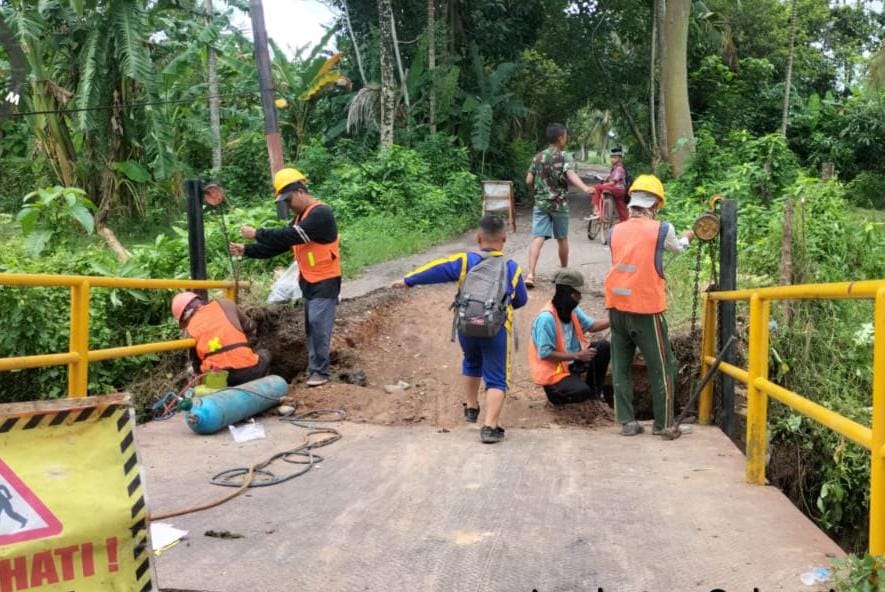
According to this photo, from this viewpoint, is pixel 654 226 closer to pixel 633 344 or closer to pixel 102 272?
pixel 633 344

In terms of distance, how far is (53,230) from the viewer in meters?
9.38

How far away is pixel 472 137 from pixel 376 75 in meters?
3.10

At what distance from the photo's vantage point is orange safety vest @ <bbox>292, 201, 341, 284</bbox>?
631 cm

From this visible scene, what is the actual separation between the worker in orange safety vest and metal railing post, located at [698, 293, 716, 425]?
16.4 inches

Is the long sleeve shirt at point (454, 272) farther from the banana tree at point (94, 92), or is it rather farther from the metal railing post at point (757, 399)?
the banana tree at point (94, 92)

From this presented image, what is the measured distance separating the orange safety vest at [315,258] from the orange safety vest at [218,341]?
71 centimetres

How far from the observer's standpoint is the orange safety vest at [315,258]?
631cm

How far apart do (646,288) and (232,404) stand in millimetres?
2856

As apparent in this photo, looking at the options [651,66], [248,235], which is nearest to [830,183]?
[248,235]

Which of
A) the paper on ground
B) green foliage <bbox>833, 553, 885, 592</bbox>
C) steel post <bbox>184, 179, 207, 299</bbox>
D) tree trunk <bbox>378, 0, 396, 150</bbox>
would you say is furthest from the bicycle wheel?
green foliage <bbox>833, 553, 885, 592</bbox>

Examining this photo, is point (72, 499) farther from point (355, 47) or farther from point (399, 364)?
point (355, 47)

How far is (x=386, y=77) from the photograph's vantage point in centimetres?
1831

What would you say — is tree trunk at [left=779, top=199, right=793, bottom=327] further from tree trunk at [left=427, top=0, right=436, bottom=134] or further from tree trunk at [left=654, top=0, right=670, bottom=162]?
tree trunk at [left=427, top=0, right=436, bottom=134]

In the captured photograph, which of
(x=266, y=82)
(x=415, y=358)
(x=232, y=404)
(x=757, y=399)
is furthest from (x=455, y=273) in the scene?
(x=266, y=82)
